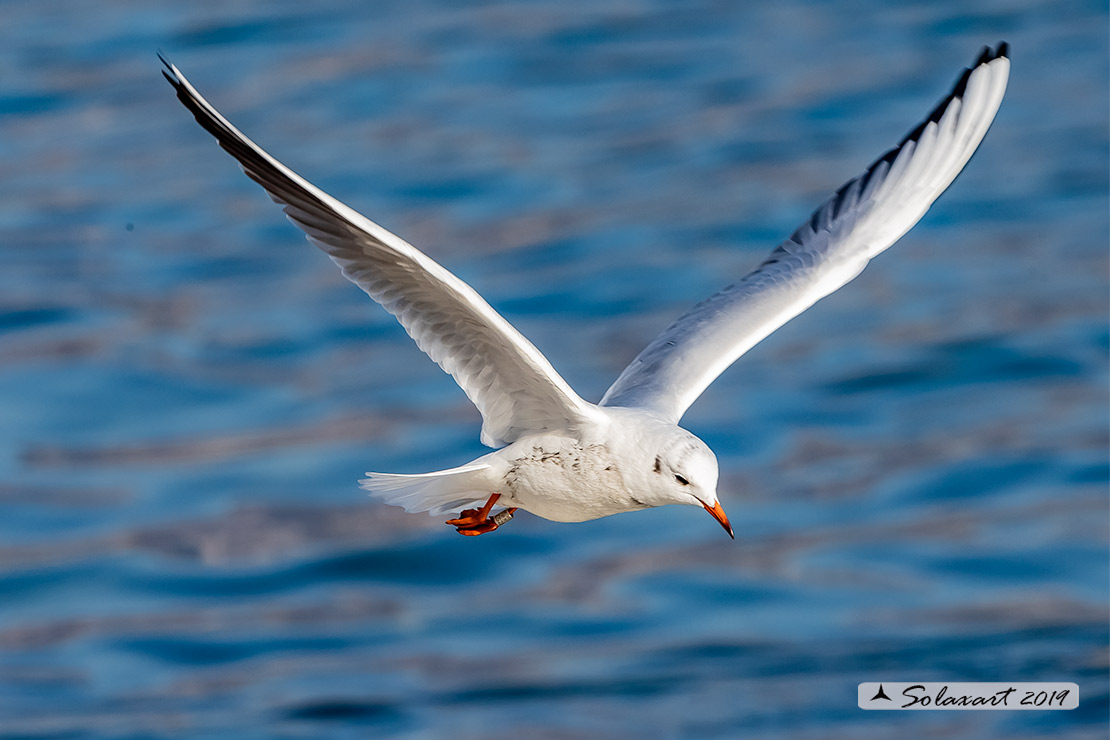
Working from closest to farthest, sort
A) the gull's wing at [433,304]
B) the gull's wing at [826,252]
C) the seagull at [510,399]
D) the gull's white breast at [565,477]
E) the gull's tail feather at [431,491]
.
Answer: the gull's wing at [433,304]
the seagull at [510,399]
the gull's white breast at [565,477]
the gull's tail feather at [431,491]
the gull's wing at [826,252]

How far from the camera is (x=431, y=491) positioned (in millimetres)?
7703

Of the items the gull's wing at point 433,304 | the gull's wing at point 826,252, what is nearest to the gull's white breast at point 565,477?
the gull's wing at point 433,304

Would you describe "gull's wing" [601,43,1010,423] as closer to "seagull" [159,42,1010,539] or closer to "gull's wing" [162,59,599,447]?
"seagull" [159,42,1010,539]

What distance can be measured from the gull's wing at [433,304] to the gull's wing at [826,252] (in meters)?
0.85

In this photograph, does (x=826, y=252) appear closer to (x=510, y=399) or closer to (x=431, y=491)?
(x=510, y=399)

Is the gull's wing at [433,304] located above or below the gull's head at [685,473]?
above

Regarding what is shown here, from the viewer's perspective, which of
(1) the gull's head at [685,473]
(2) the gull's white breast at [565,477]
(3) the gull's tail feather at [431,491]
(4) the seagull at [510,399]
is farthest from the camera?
(3) the gull's tail feather at [431,491]

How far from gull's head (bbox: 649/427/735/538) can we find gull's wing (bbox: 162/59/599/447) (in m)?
0.35

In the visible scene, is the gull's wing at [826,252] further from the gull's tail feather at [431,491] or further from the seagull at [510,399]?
the gull's tail feather at [431,491]

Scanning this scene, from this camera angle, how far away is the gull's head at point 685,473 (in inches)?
276

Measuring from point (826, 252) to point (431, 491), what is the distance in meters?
2.90

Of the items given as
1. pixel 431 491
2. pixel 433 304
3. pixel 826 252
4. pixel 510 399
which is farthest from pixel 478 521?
pixel 826 252

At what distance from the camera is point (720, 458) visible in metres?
18.9

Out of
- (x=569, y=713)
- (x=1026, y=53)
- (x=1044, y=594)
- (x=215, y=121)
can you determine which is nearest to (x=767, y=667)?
(x=569, y=713)
